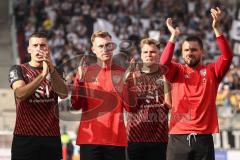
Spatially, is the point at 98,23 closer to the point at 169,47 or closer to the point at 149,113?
the point at 149,113

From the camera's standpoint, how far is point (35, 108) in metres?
9.21

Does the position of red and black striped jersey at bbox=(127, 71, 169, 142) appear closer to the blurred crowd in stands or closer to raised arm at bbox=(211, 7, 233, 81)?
raised arm at bbox=(211, 7, 233, 81)

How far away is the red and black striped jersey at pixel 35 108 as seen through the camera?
9180 mm

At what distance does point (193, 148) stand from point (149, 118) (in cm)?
126

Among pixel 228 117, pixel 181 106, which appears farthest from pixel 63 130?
pixel 181 106

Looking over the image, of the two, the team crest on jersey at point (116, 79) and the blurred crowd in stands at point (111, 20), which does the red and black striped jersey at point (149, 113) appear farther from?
the blurred crowd in stands at point (111, 20)

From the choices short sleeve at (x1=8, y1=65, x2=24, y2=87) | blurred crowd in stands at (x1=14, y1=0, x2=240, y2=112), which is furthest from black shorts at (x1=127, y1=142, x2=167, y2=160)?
blurred crowd in stands at (x1=14, y1=0, x2=240, y2=112)

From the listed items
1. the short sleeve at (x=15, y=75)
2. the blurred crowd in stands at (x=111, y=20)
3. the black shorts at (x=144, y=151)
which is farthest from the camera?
the blurred crowd in stands at (x=111, y=20)

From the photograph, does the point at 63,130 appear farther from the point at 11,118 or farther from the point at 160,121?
the point at 160,121

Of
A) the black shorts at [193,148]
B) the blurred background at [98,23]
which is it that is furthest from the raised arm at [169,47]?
the blurred background at [98,23]

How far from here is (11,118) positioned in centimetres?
1823

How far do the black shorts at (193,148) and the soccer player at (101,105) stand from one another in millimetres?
675

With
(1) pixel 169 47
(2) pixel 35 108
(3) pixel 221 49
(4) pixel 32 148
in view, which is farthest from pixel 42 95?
(3) pixel 221 49

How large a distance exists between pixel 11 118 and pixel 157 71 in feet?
27.2
